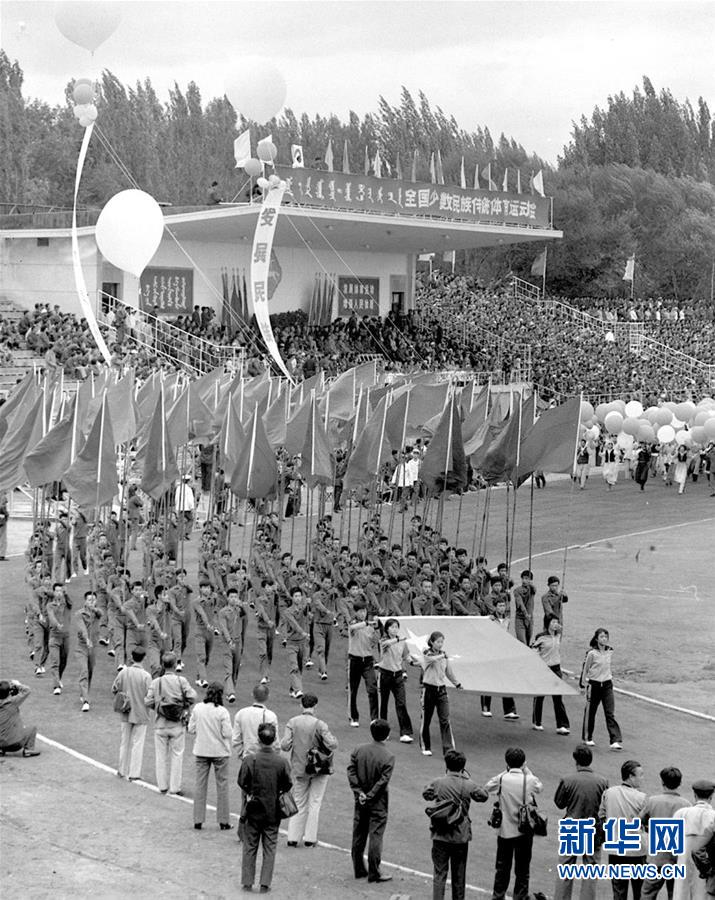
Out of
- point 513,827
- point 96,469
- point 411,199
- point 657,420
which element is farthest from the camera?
point 411,199

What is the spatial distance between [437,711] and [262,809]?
417 centimetres

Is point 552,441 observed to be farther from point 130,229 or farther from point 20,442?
point 130,229

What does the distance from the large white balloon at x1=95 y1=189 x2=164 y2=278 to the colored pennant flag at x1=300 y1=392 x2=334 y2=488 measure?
8.95 meters

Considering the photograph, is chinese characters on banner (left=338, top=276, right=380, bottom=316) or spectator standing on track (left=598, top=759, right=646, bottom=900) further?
chinese characters on banner (left=338, top=276, right=380, bottom=316)

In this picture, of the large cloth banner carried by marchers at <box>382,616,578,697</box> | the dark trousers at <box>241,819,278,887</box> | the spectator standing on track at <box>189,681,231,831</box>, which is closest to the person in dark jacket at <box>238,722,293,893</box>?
the dark trousers at <box>241,819,278,887</box>

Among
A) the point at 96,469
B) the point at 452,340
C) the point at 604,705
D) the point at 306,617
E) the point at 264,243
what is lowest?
the point at 604,705

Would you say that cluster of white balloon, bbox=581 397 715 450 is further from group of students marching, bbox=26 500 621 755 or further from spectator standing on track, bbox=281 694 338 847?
spectator standing on track, bbox=281 694 338 847

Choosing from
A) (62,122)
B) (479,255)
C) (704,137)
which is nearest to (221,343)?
(479,255)

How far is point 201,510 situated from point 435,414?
438 inches

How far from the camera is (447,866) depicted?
33.6ft

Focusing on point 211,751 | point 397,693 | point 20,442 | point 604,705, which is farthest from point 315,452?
point 211,751

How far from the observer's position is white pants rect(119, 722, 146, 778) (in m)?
12.8

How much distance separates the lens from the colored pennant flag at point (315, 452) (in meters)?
19.4

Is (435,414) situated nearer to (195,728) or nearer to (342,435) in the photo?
(342,435)
